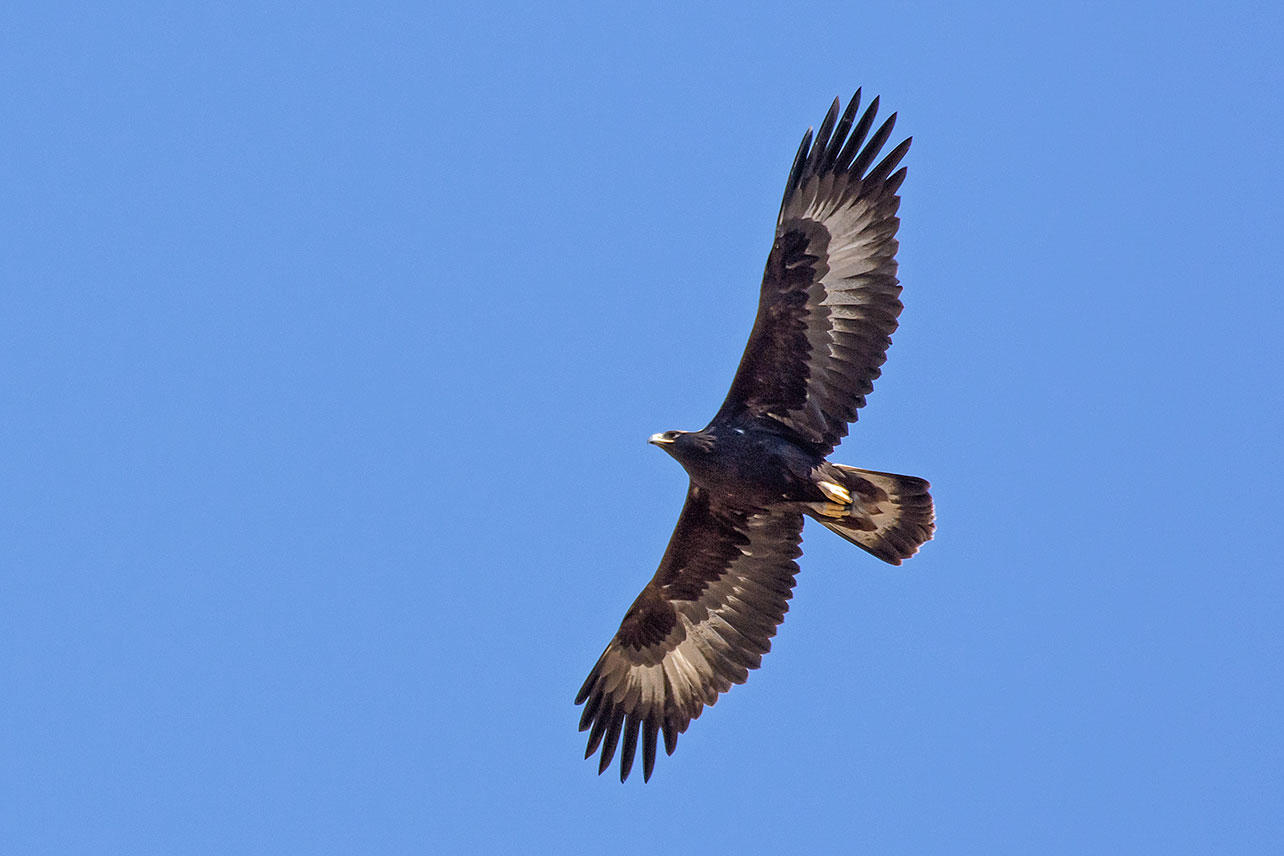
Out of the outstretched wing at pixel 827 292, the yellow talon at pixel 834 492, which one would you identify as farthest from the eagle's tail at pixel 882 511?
the outstretched wing at pixel 827 292

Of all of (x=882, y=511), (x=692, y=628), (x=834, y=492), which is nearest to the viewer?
(x=834, y=492)

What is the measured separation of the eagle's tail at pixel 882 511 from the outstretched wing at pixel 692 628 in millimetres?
584

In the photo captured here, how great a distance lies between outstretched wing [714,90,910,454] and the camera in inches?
516

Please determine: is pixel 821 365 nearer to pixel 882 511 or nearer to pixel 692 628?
pixel 882 511

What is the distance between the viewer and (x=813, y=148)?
13.3 metres

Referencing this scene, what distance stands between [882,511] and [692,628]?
203 cm

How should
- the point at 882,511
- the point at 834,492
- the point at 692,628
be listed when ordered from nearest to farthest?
the point at 834,492 → the point at 882,511 → the point at 692,628

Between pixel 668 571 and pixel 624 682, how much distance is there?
103 cm

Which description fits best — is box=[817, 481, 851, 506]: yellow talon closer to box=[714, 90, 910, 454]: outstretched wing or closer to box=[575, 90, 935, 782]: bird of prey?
box=[575, 90, 935, 782]: bird of prey

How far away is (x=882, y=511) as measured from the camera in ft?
44.0

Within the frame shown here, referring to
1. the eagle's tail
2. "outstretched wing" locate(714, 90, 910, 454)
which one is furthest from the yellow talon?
"outstretched wing" locate(714, 90, 910, 454)

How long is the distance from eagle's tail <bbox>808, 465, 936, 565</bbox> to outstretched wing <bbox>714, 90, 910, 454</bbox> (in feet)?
1.25

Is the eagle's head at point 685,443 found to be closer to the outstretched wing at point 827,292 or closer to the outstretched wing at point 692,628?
the outstretched wing at point 827,292

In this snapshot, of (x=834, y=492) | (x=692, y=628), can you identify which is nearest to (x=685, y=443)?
(x=834, y=492)
